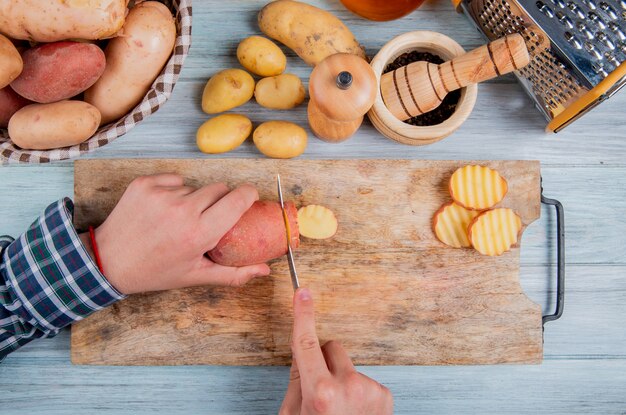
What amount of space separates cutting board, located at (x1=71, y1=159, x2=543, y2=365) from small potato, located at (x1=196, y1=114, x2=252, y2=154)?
1.2 inches

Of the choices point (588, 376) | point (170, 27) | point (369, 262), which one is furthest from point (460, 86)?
point (588, 376)

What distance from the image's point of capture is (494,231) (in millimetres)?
931

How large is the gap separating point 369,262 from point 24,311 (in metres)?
0.58

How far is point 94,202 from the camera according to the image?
945 mm

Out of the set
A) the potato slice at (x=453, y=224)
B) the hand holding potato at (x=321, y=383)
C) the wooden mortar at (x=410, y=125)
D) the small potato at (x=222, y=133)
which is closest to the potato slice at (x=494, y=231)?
the potato slice at (x=453, y=224)

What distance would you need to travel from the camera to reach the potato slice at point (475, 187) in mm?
935

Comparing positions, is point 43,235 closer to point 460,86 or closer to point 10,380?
point 10,380

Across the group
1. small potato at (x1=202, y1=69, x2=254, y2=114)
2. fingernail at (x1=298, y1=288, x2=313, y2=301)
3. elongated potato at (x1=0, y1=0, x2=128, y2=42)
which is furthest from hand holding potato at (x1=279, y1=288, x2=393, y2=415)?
elongated potato at (x1=0, y1=0, x2=128, y2=42)

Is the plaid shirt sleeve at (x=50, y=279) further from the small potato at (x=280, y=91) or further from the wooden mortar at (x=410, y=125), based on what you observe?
the wooden mortar at (x=410, y=125)

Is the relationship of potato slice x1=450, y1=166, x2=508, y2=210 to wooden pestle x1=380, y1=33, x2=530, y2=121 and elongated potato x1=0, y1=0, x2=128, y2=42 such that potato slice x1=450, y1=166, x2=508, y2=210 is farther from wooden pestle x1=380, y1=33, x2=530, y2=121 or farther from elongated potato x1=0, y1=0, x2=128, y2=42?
elongated potato x1=0, y1=0, x2=128, y2=42

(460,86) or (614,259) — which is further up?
(460,86)

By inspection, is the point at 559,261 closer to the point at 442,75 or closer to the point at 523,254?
the point at 523,254

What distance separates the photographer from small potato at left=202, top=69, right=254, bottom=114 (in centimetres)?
95

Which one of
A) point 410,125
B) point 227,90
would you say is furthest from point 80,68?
point 410,125
